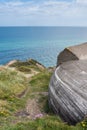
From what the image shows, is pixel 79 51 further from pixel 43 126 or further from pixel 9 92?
pixel 43 126

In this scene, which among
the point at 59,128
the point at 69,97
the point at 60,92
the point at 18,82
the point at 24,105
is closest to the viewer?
the point at 59,128

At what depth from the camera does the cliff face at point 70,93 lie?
11.1 metres

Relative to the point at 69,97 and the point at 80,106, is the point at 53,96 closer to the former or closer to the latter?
Result: the point at 69,97

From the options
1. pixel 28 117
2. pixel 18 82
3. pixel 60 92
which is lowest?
pixel 18 82

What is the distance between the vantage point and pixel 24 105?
15148 millimetres

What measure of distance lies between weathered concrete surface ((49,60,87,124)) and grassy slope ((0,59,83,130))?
0.46 m

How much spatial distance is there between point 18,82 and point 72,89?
8621 millimetres

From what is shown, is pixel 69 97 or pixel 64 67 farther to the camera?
pixel 64 67

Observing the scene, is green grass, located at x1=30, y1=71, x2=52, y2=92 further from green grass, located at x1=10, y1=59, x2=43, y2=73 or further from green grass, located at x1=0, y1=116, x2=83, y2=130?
green grass, located at x1=10, y1=59, x2=43, y2=73

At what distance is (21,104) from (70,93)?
3850 millimetres

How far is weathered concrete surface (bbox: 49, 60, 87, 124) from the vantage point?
11.1 m

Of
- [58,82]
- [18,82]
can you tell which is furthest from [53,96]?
[18,82]

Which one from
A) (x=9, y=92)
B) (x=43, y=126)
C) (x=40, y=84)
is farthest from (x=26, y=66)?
(x=43, y=126)

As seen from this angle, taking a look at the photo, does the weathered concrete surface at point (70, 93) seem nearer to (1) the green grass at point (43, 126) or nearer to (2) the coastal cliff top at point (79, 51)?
(1) the green grass at point (43, 126)
